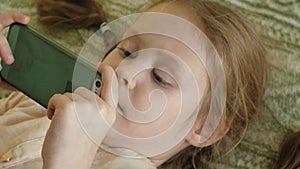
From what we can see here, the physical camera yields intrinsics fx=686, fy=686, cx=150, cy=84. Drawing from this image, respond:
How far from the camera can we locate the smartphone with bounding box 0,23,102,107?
920mm

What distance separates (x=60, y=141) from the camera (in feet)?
2.83

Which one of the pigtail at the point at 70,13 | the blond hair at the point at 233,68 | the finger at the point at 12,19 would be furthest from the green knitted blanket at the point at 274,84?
the finger at the point at 12,19

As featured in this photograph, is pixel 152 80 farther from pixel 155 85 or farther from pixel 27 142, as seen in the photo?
pixel 27 142

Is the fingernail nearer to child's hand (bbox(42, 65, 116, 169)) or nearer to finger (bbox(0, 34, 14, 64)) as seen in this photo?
finger (bbox(0, 34, 14, 64))

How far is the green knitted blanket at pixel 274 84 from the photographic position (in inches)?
43.9

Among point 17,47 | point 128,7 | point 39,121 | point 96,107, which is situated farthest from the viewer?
point 128,7

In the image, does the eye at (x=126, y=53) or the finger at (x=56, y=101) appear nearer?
the finger at (x=56, y=101)

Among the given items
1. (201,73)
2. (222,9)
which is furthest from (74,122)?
(222,9)

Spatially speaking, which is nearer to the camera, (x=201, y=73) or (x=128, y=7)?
(x=201, y=73)

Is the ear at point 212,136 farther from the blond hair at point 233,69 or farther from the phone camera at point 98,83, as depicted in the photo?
the phone camera at point 98,83

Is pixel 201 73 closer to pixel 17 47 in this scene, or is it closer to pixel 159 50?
pixel 159 50

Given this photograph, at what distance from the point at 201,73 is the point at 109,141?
170 mm

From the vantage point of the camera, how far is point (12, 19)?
39.0 inches

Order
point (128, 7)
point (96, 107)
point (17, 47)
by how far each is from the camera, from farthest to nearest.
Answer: point (128, 7)
point (17, 47)
point (96, 107)
